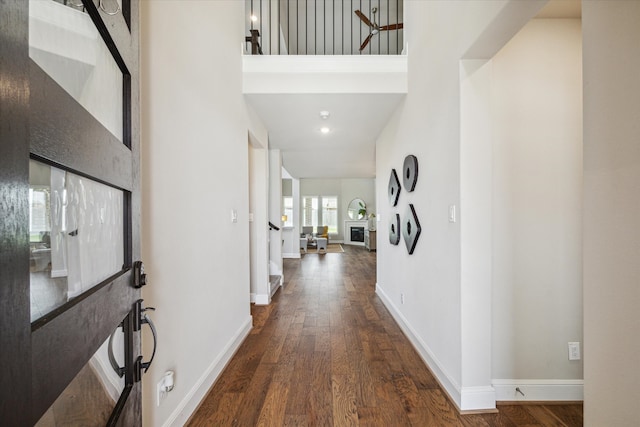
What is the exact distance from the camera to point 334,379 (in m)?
2.15

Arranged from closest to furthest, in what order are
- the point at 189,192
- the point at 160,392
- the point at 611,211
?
1. the point at 611,211
2. the point at 160,392
3. the point at 189,192

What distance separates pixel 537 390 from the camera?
193cm

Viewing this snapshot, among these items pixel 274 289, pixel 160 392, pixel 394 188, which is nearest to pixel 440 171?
pixel 394 188

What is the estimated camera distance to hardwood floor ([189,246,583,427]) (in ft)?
5.79

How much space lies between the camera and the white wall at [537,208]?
1.93m

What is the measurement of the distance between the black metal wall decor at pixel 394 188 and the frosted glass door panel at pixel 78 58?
2.67m

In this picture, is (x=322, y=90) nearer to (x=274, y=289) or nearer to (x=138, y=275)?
(x=138, y=275)

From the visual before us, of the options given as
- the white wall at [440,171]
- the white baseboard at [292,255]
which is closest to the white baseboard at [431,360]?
the white wall at [440,171]

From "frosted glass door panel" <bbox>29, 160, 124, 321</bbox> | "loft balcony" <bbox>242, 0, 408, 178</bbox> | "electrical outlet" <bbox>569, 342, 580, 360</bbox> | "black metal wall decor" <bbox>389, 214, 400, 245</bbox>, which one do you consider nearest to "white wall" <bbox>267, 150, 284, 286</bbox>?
"loft balcony" <bbox>242, 0, 408, 178</bbox>

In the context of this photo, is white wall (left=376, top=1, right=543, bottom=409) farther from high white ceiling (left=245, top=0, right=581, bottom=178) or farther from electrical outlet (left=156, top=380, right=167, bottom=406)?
electrical outlet (left=156, top=380, right=167, bottom=406)

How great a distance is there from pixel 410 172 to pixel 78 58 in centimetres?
242

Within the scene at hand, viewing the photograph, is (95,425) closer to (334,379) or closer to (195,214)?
(195,214)

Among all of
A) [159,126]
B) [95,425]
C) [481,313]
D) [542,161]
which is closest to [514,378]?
[481,313]

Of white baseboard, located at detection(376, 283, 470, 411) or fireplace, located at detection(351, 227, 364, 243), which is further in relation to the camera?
fireplace, located at detection(351, 227, 364, 243)
